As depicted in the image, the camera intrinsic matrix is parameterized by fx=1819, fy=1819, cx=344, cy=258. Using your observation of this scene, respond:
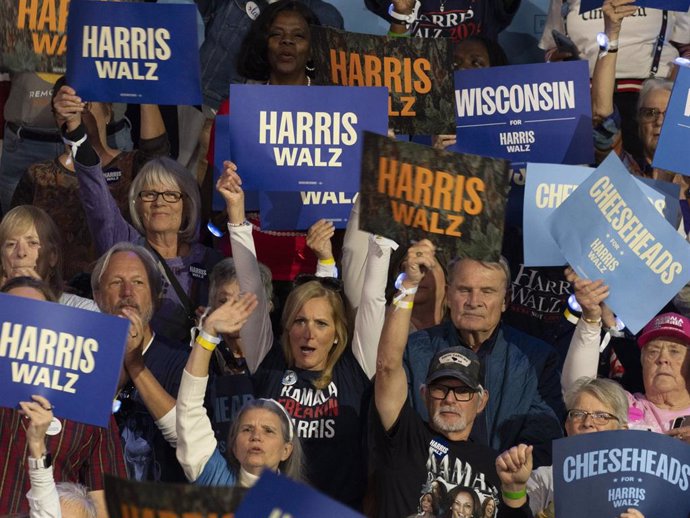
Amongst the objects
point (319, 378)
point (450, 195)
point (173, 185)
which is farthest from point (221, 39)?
point (450, 195)

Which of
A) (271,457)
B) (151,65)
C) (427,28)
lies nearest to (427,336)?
(271,457)

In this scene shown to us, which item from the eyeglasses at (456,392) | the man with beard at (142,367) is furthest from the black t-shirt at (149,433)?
the eyeglasses at (456,392)

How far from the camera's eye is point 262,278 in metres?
7.19

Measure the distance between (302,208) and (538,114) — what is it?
1.11m

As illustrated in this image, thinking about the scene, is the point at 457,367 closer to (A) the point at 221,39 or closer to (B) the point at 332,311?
(B) the point at 332,311

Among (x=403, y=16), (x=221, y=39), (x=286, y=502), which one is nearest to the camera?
(x=286, y=502)

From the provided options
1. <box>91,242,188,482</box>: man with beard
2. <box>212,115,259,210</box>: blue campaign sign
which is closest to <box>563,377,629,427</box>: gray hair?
<box>91,242,188,482</box>: man with beard

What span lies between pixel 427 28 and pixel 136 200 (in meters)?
2.06

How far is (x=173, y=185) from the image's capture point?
7.60 meters

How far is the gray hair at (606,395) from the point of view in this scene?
6.51 m

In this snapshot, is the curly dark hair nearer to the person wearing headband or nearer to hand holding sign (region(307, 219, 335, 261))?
hand holding sign (region(307, 219, 335, 261))

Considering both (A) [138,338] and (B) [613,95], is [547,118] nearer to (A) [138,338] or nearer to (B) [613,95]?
(B) [613,95]

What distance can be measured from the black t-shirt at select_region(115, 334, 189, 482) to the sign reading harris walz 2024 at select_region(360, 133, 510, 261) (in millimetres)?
1142

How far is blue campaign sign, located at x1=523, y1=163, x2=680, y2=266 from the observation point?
23.2ft
